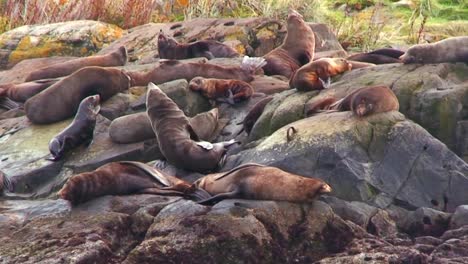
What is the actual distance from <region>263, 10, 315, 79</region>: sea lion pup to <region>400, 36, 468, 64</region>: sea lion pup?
2.58 m

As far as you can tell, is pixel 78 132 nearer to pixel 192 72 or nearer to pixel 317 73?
pixel 192 72

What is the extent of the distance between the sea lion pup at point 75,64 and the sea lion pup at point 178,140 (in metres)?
3.24

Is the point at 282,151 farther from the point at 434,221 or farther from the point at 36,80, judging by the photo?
the point at 36,80

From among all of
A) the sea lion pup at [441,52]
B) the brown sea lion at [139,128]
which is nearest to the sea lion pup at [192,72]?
the brown sea lion at [139,128]

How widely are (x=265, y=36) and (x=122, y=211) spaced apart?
25.1 feet

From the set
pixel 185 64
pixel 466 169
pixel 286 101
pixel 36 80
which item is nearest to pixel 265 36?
pixel 185 64

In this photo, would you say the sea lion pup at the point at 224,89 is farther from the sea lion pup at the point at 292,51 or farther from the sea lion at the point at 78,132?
the sea lion pup at the point at 292,51

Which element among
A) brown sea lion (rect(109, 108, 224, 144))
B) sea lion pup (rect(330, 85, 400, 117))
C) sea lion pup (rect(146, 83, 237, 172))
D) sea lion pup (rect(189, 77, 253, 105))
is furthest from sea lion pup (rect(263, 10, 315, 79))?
sea lion pup (rect(330, 85, 400, 117))

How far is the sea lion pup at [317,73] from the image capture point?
10.7 meters

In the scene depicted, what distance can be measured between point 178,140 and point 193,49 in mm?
4541

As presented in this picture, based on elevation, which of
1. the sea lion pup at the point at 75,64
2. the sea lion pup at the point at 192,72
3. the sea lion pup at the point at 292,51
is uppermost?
the sea lion pup at the point at 192,72

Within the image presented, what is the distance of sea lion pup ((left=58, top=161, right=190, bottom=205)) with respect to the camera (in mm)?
7889

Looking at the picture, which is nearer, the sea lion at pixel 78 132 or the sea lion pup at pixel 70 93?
the sea lion at pixel 78 132

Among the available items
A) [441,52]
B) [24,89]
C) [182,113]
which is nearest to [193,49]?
[24,89]
